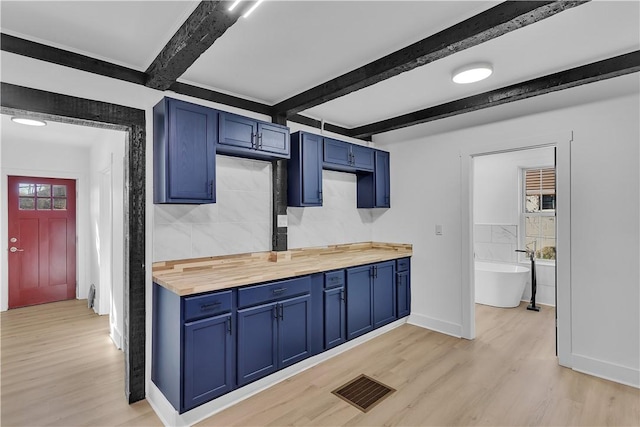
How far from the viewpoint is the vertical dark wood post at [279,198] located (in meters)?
3.34

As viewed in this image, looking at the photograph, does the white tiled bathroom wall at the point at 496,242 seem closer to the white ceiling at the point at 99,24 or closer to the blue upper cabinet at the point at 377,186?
the blue upper cabinet at the point at 377,186

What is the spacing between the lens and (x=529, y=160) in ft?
16.9

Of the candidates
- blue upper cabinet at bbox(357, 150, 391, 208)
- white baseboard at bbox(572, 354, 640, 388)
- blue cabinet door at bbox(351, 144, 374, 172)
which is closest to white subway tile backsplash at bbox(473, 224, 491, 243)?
blue upper cabinet at bbox(357, 150, 391, 208)

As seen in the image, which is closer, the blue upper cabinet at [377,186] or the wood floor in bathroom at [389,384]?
the wood floor in bathroom at [389,384]

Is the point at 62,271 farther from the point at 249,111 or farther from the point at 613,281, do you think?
Answer: the point at 613,281

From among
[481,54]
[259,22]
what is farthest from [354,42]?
[481,54]

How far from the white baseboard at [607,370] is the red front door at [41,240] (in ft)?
22.3

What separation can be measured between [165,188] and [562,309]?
3.60 m

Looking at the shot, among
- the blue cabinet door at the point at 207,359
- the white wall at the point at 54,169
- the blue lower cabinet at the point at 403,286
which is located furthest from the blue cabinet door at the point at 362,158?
the white wall at the point at 54,169

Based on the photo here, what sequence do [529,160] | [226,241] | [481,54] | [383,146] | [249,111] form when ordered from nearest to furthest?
[481,54] < [226,241] < [249,111] < [383,146] < [529,160]

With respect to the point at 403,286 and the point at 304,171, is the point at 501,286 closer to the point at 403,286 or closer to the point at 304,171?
the point at 403,286

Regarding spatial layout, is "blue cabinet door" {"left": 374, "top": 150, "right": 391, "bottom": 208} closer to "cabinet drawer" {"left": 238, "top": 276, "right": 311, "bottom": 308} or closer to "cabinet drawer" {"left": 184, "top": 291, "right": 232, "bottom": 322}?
"cabinet drawer" {"left": 238, "top": 276, "right": 311, "bottom": 308}

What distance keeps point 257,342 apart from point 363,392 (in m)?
0.92

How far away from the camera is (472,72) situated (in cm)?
249
